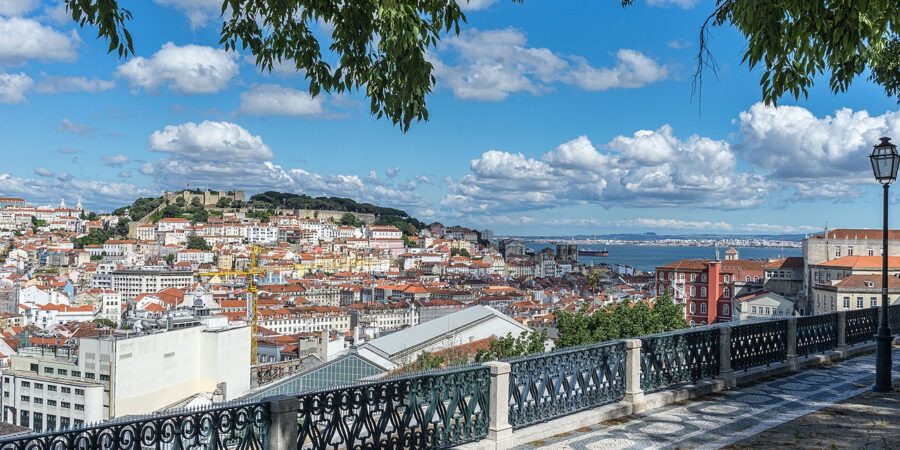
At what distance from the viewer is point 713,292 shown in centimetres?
5144

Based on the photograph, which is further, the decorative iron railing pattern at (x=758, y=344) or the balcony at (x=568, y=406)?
the decorative iron railing pattern at (x=758, y=344)

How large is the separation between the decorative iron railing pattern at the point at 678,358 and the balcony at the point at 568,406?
0.05 ft

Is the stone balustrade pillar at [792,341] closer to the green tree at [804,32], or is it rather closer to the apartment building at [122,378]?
the green tree at [804,32]

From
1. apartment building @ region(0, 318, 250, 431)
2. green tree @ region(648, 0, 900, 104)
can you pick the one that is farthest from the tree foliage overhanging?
apartment building @ region(0, 318, 250, 431)

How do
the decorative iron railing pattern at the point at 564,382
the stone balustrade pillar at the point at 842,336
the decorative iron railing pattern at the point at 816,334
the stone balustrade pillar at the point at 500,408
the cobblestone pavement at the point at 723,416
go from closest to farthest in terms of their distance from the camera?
the stone balustrade pillar at the point at 500,408, the cobblestone pavement at the point at 723,416, the decorative iron railing pattern at the point at 564,382, the decorative iron railing pattern at the point at 816,334, the stone balustrade pillar at the point at 842,336

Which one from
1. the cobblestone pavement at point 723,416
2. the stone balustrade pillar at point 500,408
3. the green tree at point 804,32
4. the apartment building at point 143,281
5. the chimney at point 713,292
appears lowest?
the apartment building at point 143,281

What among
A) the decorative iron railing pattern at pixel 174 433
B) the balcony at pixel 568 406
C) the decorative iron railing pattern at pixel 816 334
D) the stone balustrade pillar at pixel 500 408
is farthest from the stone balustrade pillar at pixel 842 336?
the decorative iron railing pattern at pixel 174 433

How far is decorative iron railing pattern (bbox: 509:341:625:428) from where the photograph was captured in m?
5.85

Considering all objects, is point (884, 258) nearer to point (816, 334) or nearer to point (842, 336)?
point (816, 334)

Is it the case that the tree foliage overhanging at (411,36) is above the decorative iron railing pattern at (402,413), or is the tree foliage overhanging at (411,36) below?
above

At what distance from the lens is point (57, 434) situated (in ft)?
11.6

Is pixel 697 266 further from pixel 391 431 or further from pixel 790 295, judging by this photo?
pixel 391 431

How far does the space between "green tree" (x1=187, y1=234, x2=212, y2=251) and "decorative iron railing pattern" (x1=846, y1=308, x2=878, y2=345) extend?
5476 inches

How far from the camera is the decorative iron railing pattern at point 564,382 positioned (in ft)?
19.2
